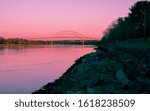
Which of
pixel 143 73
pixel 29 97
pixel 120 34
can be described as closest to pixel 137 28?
pixel 120 34

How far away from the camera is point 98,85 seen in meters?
10.6

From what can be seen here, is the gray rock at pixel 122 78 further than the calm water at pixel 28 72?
No

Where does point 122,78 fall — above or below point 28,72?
above

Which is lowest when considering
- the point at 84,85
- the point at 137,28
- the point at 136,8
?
the point at 84,85

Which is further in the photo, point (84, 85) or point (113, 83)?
point (84, 85)

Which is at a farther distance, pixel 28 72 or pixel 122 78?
pixel 28 72

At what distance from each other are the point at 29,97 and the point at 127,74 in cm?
453

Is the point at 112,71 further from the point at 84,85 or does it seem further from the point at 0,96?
the point at 0,96

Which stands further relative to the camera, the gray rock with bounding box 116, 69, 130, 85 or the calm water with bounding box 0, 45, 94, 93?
the calm water with bounding box 0, 45, 94, 93

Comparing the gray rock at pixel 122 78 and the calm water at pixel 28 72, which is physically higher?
the gray rock at pixel 122 78

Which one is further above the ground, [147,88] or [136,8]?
[136,8]

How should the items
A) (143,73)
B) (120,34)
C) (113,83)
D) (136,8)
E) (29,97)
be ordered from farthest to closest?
(120,34) → (136,8) → (143,73) → (113,83) → (29,97)

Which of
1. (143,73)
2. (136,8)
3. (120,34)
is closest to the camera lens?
(143,73)

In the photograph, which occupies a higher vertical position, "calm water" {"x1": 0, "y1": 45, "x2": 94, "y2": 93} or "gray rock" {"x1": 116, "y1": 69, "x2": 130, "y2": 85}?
"gray rock" {"x1": 116, "y1": 69, "x2": 130, "y2": 85}
